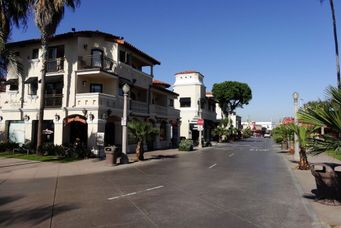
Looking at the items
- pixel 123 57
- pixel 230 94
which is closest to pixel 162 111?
pixel 123 57

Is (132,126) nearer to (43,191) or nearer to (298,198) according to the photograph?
(43,191)

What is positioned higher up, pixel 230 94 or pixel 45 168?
pixel 230 94

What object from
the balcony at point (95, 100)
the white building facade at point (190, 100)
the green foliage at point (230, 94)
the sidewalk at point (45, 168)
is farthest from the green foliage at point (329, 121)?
the green foliage at point (230, 94)

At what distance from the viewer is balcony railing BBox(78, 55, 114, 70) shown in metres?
26.9

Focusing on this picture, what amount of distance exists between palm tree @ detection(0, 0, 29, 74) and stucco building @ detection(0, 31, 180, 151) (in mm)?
4050

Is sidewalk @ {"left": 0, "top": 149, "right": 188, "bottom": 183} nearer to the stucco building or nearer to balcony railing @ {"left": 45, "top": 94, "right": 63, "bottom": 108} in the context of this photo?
the stucco building

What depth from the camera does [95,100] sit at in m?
24.9

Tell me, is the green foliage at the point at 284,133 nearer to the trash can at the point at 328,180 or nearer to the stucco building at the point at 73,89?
the stucco building at the point at 73,89

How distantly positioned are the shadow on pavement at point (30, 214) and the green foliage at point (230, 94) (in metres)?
62.9

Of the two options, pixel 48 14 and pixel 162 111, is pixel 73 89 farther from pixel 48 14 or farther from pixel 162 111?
pixel 162 111

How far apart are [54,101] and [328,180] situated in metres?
21.9

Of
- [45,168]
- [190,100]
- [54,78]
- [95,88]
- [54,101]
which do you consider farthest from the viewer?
[190,100]

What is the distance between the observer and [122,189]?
12344mm

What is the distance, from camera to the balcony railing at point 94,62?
88.1ft
